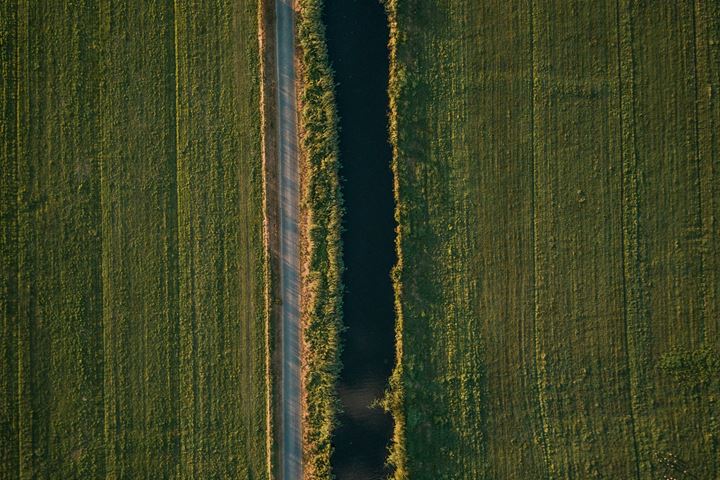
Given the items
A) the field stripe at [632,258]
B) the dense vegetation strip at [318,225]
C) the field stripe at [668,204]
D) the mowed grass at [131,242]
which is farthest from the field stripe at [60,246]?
the field stripe at [668,204]

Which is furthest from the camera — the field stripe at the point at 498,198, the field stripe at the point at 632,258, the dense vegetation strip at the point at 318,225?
the dense vegetation strip at the point at 318,225

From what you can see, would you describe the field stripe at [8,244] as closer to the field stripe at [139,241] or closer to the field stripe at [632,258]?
the field stripe at [139,241]

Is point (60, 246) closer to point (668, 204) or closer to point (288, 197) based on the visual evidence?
point (288, 197)

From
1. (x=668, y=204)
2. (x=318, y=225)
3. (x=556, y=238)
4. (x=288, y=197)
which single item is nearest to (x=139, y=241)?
(x=288, y=197)

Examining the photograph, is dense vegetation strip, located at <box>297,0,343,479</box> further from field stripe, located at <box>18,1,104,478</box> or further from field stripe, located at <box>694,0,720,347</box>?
field stripe, located at <box>694,0,720,347</box>

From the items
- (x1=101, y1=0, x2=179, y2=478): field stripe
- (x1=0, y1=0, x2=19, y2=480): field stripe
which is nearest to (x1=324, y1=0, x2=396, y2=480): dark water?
(x1=101, y1=0, x2=179, y2=478): field stripe

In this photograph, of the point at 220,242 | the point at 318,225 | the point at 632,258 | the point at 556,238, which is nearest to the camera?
the point at 632,258
